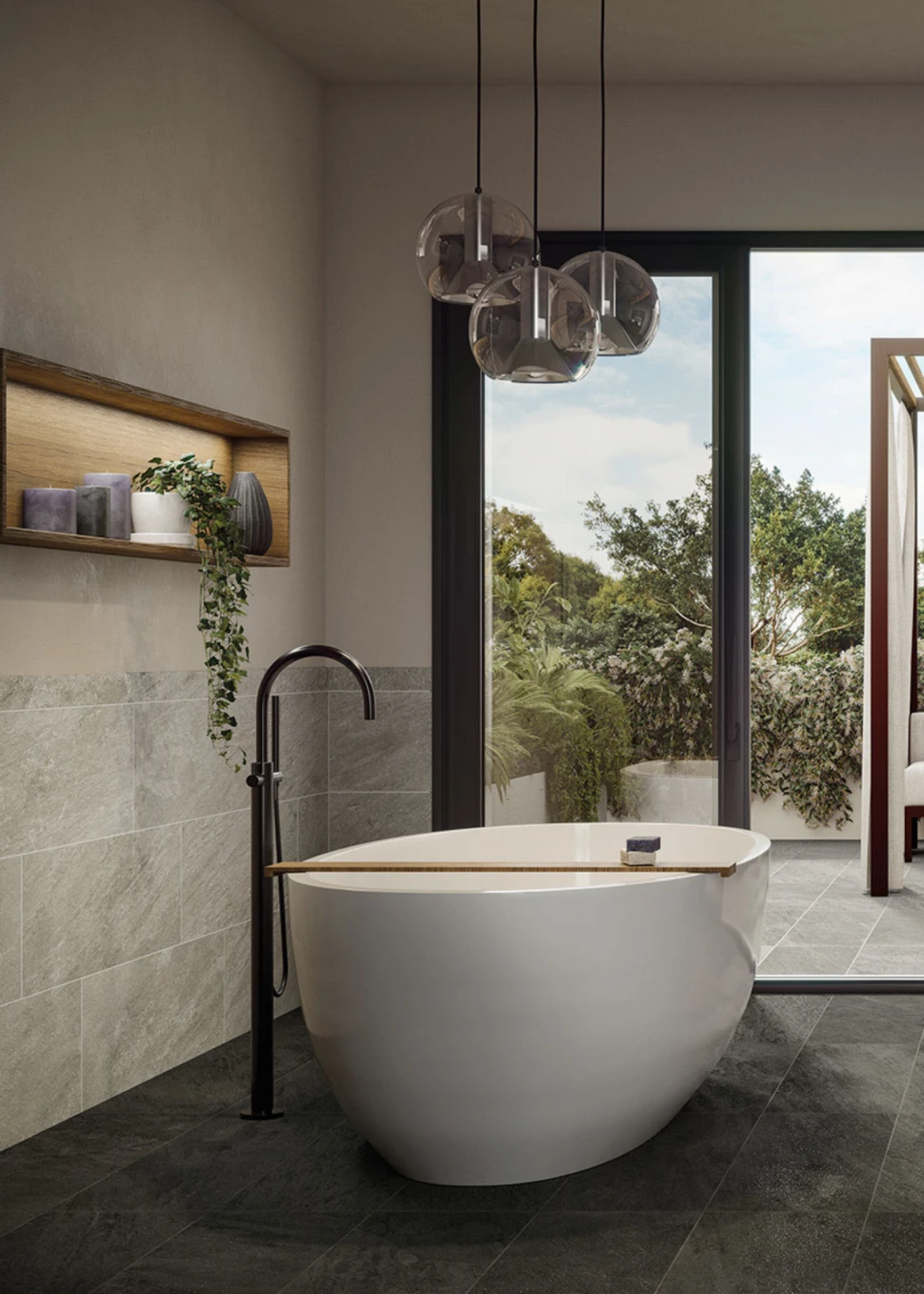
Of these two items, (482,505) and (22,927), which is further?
(482,505)

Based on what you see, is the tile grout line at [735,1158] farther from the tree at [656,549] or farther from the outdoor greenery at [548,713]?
the tree at [656,549]

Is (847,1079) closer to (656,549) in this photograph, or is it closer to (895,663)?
(656,549)

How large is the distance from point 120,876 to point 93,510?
3.20ft

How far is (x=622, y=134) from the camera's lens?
444cm

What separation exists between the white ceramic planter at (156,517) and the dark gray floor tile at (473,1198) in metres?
1.65

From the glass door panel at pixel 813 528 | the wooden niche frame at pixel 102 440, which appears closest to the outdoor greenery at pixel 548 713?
the wooden niche frame at pixel 102 440

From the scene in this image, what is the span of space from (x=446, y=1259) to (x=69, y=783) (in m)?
1.45

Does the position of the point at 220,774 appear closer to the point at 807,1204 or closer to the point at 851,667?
the point at 807,1204

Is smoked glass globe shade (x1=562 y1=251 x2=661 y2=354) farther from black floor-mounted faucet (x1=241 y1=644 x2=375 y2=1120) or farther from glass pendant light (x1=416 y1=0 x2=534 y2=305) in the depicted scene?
black floor-mounted faucet (x1=241 y1=644 x2=375 y2=1120)

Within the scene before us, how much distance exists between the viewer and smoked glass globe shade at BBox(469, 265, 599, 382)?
2375 millimetres

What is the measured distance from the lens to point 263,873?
327 cm

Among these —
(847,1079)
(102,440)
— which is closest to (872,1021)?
(847,1079)

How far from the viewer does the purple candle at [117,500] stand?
3.13m

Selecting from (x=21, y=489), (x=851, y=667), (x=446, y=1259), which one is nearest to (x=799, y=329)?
(x=851, y=667)
